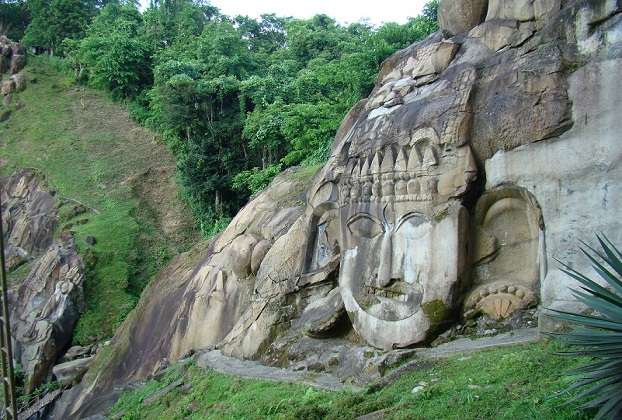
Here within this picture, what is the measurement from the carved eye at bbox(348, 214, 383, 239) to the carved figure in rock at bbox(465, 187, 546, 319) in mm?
1682

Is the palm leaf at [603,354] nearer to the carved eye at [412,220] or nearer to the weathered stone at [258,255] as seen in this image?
the carved eye at [412,220]

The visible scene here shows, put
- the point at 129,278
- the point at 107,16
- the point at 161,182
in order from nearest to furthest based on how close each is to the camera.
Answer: the point at 129,278 < the point at 161,182 < the point at 107,16

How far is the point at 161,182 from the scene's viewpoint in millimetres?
25656

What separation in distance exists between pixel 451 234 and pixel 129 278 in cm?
1468

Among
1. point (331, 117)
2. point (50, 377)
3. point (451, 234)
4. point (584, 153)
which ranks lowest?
point (50, 377)

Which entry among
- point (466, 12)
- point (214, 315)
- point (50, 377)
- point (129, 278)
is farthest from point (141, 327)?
point (466, 12)

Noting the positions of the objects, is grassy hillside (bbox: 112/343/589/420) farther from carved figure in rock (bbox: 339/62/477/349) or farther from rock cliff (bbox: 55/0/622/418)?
carved figure in rock (bbox: 339/62/477/349)

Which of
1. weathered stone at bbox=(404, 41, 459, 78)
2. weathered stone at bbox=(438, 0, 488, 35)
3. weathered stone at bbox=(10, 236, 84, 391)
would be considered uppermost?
weathered stone at bbox=(438, 0, 488, 35)

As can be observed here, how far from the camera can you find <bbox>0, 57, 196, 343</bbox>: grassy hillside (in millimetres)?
19922

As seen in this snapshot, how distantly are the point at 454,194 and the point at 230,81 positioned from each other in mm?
14800

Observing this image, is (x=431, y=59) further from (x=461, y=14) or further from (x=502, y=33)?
(x=502, y=33)

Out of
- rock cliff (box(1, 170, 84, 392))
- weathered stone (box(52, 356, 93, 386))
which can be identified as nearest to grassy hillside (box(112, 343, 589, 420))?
weathered stone (box(52, 356, 93, 386))

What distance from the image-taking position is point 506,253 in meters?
8.02

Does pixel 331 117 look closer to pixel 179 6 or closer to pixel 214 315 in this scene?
pixel 214 315
